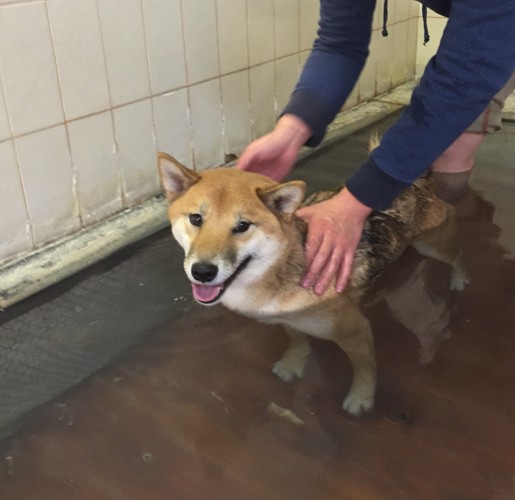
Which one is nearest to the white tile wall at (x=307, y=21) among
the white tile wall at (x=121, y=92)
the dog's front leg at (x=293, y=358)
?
the white tile wall at (x=121, y=92)

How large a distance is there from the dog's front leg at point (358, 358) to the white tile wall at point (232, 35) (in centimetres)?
133

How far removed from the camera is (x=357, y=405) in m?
1.44

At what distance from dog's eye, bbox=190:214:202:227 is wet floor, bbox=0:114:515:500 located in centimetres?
44

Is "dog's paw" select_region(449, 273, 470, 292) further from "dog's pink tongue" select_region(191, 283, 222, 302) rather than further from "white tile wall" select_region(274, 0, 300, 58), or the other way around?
"white tile wall" select_region(274, 0, 300, 58)

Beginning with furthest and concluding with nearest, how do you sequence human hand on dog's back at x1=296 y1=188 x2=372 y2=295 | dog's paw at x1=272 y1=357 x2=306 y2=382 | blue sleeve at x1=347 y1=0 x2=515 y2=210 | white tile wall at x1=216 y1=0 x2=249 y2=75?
white tile wall at x1=216 y1=0 x2=249 y2=75, dog's paw at x1=272 y1=357 x2=306 y2=382, human hand on dog's back at x1=296 y1=188 x2=372 y2=295, blue sleeve at x1=347 y1=0 x2=515 y2=210

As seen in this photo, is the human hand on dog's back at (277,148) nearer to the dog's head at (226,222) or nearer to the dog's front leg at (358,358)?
→ the dog's head at (226,222)

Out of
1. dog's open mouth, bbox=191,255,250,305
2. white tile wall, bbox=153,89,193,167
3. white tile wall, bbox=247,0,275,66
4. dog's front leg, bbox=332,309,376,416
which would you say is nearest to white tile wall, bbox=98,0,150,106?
white tile wall, bbox=153,89,193,167

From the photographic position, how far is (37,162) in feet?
6.37

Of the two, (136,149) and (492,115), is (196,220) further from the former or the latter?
(492,115)

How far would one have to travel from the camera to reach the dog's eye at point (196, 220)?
1.31m

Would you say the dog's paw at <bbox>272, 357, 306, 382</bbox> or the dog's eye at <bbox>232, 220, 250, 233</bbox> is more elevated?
the dog's eye at <bbox>232, 220, 250, 233</bbox>

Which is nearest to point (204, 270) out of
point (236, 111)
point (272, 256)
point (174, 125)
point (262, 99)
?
point (272, 256)

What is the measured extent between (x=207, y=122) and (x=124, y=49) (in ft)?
1.58

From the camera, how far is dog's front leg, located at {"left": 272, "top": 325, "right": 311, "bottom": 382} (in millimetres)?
1556
